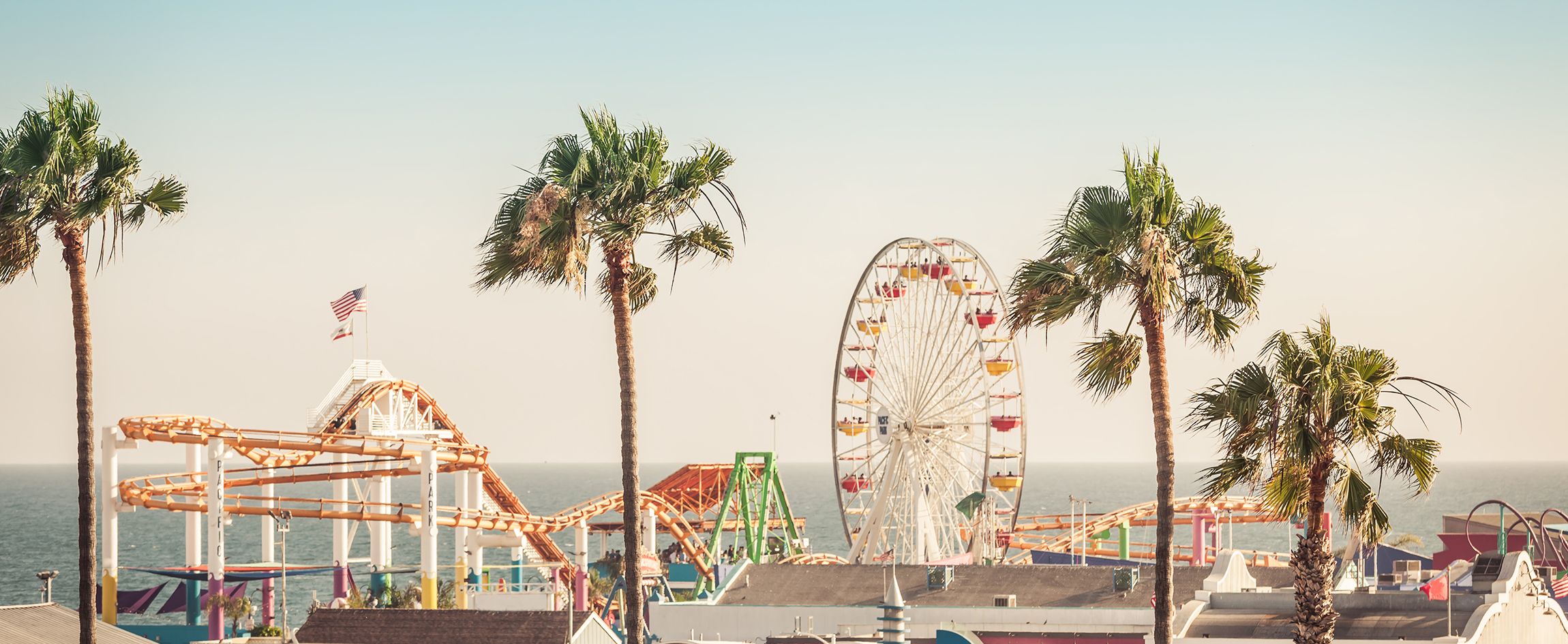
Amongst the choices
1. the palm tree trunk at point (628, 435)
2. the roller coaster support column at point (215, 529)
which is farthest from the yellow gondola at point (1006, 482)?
the palm tree trunk at point (628, 435)

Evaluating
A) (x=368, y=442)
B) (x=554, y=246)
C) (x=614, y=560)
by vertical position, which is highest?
(x=554, y=246)

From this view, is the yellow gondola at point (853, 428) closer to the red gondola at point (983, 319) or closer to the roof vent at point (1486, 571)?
the red gondola at point (983, 319)

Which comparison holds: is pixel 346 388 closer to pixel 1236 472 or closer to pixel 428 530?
pixel 428 530

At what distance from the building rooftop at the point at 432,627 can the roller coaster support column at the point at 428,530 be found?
20724 millimetres

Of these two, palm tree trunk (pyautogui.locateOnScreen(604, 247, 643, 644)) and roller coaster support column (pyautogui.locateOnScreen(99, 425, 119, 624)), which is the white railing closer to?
roller coaster support column (pyautogui.locateOnScreen(99, 425, 119, 624))

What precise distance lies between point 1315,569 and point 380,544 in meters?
56.8

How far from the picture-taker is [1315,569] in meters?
29.1

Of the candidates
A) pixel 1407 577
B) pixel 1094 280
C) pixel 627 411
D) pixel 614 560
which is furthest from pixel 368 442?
pixel 1094 280

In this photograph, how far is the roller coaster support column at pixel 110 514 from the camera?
217 ft

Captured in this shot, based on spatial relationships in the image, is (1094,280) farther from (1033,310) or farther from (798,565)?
(798,565)

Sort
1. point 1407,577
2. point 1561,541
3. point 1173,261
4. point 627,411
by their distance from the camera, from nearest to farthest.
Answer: point 1173,261
point 627,411
point 1407,577
point 1561,541

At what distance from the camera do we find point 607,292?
34438 mm

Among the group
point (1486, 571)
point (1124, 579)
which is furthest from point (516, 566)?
point (1486, 571)

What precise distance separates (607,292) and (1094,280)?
354 inches
